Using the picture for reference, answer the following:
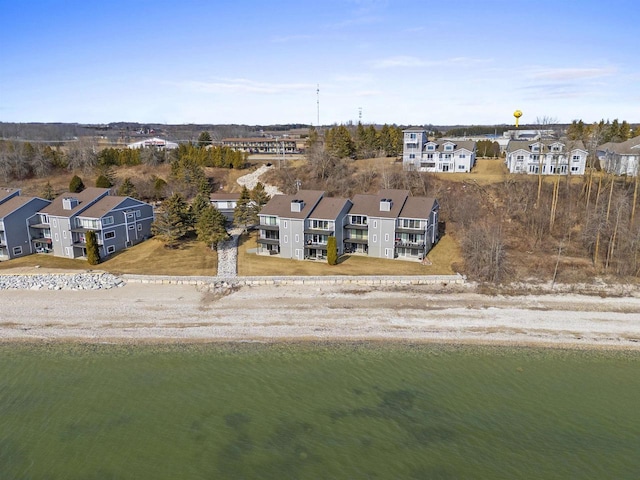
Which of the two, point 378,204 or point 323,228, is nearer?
point 323,228

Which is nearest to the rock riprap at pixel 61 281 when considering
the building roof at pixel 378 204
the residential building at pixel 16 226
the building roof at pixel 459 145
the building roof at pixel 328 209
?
the residential building at pixel 16 226

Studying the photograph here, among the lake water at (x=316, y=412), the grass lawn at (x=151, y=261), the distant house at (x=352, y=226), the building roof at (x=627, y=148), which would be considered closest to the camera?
the lake water at (x=316, y=412)

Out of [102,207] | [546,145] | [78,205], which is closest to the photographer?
[102,207]

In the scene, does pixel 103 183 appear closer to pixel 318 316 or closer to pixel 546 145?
pixel 318 316

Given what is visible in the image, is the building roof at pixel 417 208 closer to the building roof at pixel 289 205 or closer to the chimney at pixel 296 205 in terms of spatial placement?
the building roof at pixel 289 205

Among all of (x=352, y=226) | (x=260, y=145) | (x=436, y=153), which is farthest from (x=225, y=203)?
(x=260, y=145)

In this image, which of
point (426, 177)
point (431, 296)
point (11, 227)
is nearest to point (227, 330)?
point (431, 296)
